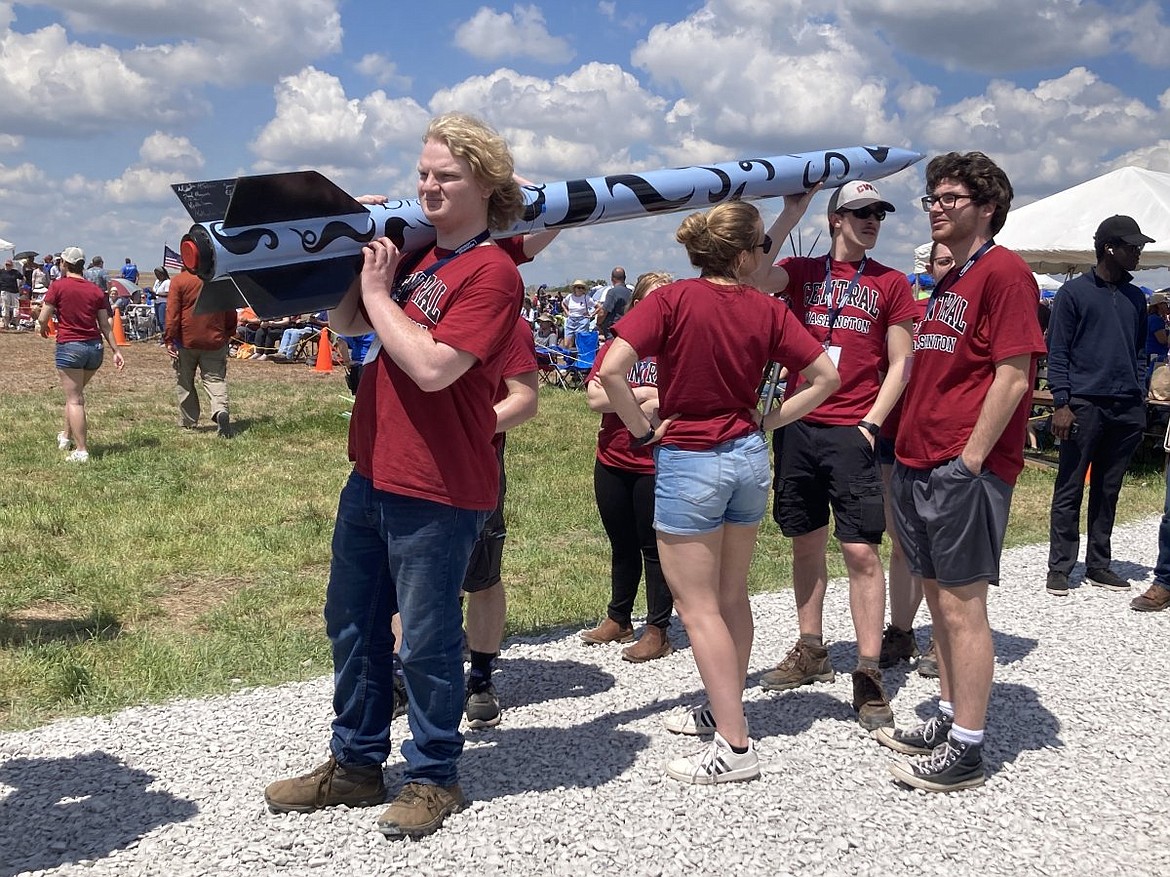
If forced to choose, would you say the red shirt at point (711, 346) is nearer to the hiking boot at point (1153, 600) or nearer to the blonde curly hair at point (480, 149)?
the blonde curly hair at point (480, 149)

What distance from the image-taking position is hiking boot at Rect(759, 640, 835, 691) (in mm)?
4586

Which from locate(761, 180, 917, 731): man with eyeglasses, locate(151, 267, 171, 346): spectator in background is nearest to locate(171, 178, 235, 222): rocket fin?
locate(761, 180, 917, 731): man with eyeglasses

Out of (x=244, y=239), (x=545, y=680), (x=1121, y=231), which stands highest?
(x=1121, y=231)

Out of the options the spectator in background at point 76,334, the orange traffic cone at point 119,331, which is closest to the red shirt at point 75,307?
the spectator in background at point 76,334

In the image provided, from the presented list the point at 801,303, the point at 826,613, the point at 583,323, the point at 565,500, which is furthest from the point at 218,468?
the point at 583,323

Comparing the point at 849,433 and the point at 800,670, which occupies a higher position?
the point at 849,433

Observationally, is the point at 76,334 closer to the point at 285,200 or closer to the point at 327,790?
the point at 285,200

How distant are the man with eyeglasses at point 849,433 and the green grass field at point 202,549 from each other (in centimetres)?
161

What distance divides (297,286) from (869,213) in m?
2.57

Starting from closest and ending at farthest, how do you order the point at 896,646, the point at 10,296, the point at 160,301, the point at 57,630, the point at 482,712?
the point at 482,712, the point at 896,646, the point at 57,630, the point at 160,301, the point at 10,296

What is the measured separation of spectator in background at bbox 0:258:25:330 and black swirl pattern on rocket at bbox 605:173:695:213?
27986 millimetres

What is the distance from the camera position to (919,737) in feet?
12.7

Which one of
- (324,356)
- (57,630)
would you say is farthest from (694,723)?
(324,356)

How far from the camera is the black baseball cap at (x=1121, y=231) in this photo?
6355 mm
